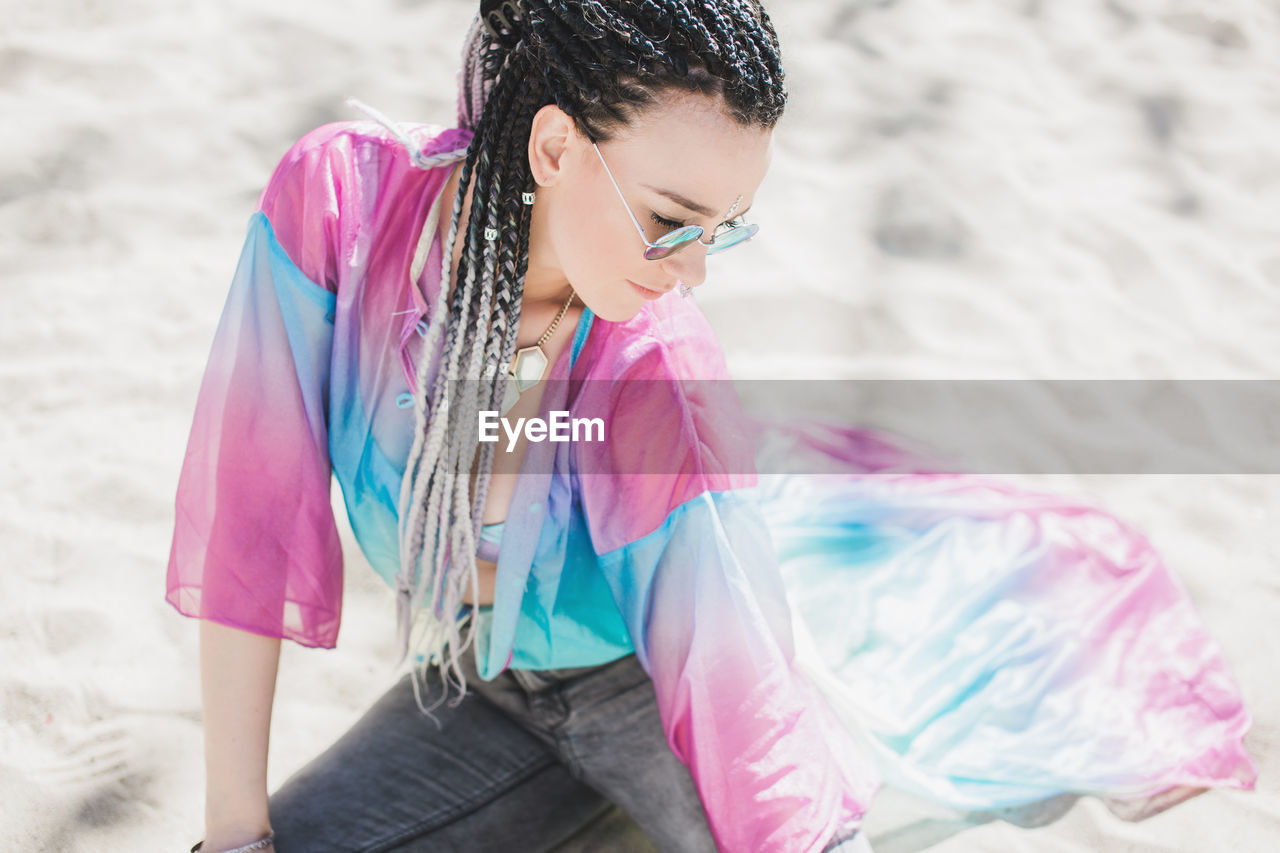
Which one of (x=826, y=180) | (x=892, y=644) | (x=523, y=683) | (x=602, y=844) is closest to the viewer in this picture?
(x=523, y=683)

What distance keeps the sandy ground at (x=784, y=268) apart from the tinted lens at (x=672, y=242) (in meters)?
1.11

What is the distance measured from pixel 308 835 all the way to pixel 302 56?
2.56 m

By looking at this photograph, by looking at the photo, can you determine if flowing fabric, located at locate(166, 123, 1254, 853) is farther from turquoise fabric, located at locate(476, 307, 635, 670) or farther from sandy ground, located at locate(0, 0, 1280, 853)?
sandy ground, located at locate(0, 0, 1280, 853)

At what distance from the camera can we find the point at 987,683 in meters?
1.90

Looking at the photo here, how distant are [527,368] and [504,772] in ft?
2.11

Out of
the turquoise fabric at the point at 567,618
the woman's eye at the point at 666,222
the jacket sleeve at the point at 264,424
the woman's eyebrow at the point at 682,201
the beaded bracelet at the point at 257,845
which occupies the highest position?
the woman's eyebrow at the point at 682,201

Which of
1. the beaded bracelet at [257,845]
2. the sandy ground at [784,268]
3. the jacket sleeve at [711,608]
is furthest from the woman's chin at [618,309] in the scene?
the sandy ground at [784,268]

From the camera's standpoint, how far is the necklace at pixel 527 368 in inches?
59.3

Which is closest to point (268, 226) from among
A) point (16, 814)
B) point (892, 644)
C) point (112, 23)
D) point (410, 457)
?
point (410, 457)

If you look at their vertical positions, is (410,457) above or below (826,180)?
above

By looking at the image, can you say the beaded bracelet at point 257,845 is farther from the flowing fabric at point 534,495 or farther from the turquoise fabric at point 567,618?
the turquoise fabric at point 567,618

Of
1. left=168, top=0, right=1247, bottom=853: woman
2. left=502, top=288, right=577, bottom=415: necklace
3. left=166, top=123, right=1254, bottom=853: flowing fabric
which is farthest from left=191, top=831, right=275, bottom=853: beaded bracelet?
left=502, top=288, right=577, bottom=415: necklace

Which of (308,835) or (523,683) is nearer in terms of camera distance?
(308,835)

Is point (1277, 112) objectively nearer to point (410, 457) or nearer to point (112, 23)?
point (410, 457)
